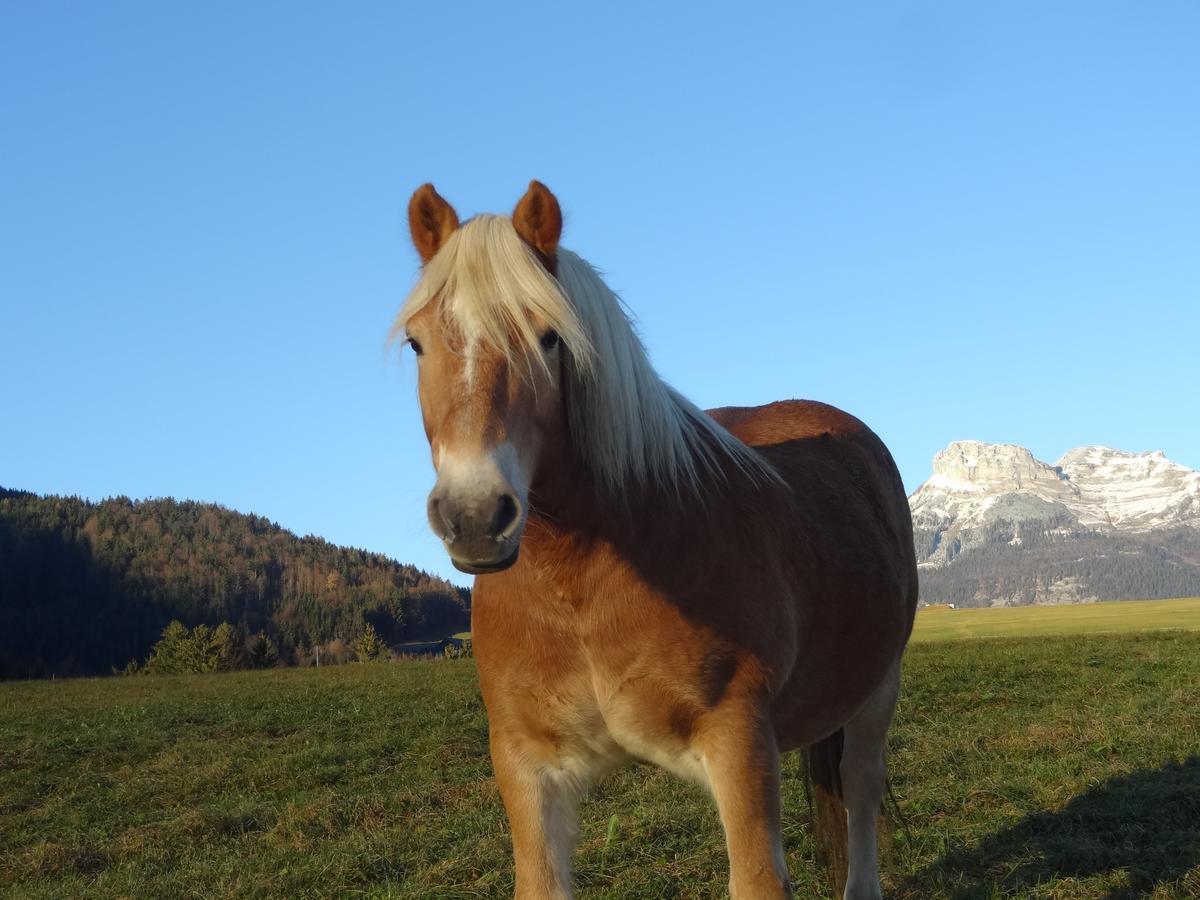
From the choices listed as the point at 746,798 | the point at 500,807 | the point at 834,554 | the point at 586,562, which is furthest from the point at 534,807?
the point at 500,807

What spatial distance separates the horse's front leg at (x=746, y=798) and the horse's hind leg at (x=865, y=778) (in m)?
1.99

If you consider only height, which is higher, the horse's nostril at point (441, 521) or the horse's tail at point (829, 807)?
the horse's nostril at point (441, 521)

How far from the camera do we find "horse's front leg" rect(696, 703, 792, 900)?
302 cm

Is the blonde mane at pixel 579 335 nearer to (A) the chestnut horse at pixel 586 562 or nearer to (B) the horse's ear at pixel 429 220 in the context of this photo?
(A) the chestnut horse at pixel 586 562

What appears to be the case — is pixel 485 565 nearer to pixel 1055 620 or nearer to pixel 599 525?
pixel 599 525

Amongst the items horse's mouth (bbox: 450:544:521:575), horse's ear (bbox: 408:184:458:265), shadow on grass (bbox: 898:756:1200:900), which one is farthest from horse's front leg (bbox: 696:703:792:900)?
shadow on grass (bbox: 898:756:1200:900)

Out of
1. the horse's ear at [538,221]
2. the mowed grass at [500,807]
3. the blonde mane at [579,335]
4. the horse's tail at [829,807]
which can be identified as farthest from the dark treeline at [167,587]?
the horse's ear at [538,221]

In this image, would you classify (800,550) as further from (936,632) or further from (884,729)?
(936,632)

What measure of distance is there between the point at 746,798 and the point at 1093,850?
10.9 feet

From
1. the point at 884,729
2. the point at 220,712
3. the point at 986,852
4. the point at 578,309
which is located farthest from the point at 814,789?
the point at 220,712

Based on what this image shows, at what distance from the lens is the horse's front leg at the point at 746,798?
9.91 ft

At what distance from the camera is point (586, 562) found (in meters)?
3.12

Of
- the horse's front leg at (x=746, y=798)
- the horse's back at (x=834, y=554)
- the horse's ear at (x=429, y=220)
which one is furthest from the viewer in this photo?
the horse's back at (x=834, y=554)

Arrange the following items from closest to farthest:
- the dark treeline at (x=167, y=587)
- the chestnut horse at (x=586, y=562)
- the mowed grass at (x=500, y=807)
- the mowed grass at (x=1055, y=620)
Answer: the chestnut horse at (x=586, y=562)
the mowed grass at (x=500, y=807)
the mowed grass at (x=1055, y=620)
the dark treeline at (x=167, y=587)
